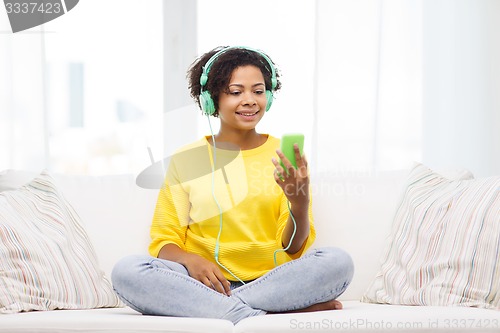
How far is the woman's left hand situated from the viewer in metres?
1.78

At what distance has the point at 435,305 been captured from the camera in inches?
70.8

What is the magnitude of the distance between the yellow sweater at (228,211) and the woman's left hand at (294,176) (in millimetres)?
188

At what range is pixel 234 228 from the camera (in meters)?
2.03

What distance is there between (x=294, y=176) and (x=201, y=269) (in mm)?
318

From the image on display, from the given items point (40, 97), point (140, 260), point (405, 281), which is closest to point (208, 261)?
point (140, 260)

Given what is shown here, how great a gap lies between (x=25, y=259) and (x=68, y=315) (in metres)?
0.26

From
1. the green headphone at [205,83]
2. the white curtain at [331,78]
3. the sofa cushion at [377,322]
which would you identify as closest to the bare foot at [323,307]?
the sofa cushion at [377,322]

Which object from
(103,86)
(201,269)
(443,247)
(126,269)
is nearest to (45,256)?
(126,269)

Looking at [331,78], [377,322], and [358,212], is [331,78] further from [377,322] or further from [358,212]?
[377,322]

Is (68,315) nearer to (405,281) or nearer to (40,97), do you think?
(405,281)

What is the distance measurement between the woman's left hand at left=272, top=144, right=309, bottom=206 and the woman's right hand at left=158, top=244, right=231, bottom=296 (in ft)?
0.83

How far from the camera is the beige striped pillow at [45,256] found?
5.82 feet

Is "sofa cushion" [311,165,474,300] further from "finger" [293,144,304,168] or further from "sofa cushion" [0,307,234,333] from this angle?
"sofa cushion" [0,307,234,333]

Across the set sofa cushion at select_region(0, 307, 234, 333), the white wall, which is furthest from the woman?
the white wall
